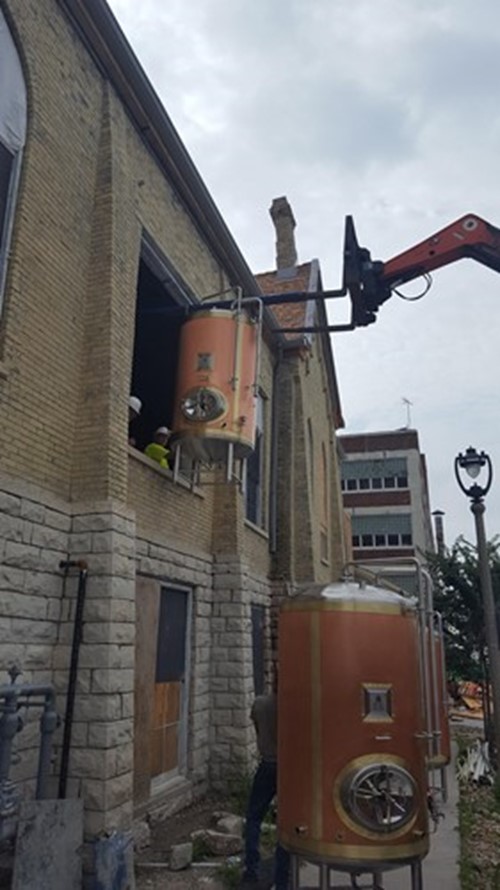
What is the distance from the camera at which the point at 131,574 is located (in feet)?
22.6

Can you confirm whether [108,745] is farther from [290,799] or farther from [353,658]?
[353,658]

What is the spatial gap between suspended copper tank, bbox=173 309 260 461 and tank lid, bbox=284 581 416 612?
3.99m

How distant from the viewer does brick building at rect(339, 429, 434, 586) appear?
42.8 metres

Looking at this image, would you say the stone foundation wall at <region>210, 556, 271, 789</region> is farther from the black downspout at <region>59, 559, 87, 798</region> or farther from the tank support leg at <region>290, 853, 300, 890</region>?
the tank support leg at <region>290, 853, 300, 890</region>

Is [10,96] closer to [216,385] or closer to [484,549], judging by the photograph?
[216,385]

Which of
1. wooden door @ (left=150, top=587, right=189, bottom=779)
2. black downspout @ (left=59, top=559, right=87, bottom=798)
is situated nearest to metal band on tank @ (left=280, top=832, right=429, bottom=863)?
black downspout @ (left=59, top=559, right=87, bottom=798)

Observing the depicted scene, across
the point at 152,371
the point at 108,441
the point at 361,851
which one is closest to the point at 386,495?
the point at 152,371

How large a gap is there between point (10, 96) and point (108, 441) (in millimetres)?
3525

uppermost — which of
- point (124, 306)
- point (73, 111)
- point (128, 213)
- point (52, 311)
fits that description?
point (73, 111)

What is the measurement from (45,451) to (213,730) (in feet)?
17.9

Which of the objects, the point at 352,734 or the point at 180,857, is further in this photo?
the point at 180,857

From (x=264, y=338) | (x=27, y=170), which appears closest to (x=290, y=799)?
(x=27, y=170)

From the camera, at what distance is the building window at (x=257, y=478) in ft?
43.4

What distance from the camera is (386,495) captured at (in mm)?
44125
